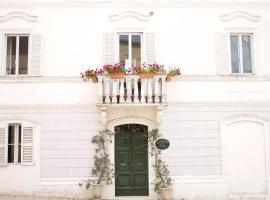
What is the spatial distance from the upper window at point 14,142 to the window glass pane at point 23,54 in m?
1.96

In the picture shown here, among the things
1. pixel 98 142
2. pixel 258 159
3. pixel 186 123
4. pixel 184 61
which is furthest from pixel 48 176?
pixel 258 159

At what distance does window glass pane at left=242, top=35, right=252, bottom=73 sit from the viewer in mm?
14891

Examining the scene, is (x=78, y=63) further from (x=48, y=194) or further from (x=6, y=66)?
(x=48, y=194)

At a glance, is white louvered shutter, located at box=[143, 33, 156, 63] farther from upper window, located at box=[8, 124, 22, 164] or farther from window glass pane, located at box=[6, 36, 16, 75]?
upper window, located at box=[8, 124, 22, 164]

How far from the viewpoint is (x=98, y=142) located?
14141 millimetres

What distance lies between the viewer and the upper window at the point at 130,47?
14.7 m

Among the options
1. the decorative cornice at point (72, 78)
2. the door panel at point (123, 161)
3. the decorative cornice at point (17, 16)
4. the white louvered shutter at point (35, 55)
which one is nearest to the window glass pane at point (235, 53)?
the decorative cornice at point (72, 78)

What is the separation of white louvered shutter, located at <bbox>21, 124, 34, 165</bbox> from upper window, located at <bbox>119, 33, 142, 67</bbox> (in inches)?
154

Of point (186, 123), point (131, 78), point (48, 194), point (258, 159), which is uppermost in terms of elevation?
point (131, 78)

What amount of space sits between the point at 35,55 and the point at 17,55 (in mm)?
701

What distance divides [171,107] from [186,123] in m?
0.75

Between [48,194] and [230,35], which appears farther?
[230,35]

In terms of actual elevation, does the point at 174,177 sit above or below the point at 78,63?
below

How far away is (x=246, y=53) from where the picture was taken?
15.0 metres
